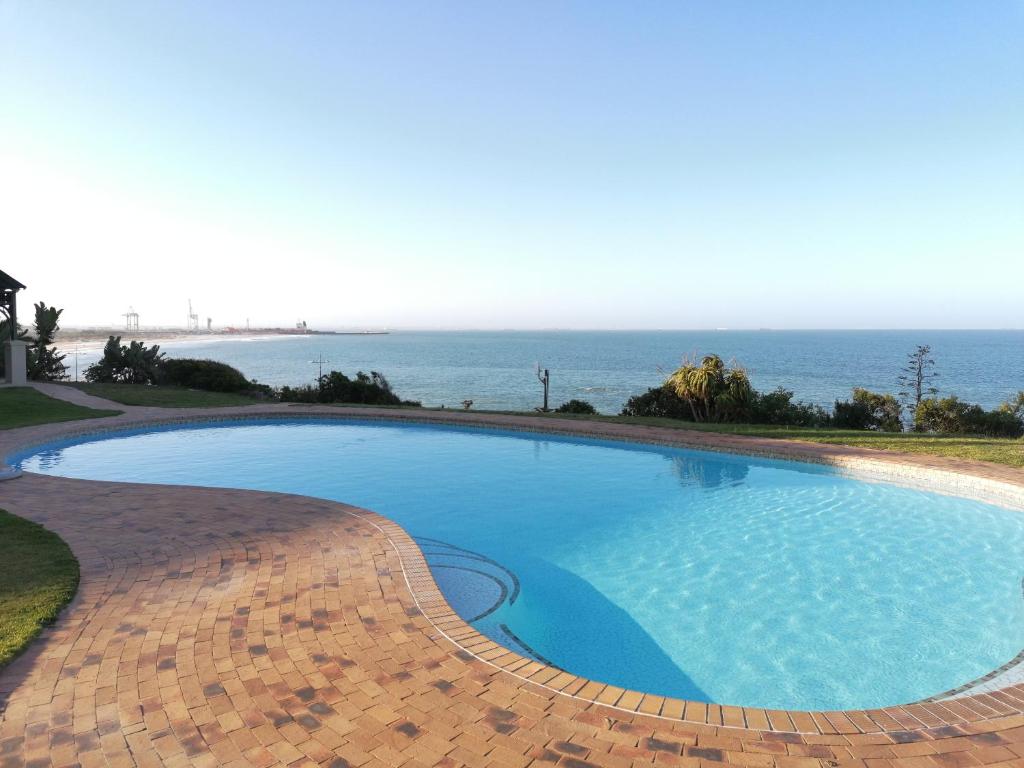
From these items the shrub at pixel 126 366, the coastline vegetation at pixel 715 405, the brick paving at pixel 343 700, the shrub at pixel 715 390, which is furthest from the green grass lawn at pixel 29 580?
the shrub at pixel 126 366

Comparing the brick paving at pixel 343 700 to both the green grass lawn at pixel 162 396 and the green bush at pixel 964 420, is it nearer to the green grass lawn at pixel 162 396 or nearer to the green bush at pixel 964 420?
the green grass lawn at pixel 162 396

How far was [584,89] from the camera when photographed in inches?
699

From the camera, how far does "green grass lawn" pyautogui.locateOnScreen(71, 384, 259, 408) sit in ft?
54.9

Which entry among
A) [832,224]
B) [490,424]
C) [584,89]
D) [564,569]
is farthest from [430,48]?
[832,224]

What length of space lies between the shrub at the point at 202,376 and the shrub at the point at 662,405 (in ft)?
50.4

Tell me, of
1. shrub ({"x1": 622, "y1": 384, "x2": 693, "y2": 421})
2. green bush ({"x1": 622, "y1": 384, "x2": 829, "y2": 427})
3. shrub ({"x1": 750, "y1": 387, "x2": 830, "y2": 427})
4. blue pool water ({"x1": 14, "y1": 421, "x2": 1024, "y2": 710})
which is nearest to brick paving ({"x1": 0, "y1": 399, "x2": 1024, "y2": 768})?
blue pool water ({"x1": 14, "y1": 421, "x2": 1024, "y2": 710})

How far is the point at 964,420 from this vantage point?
55.5 ft

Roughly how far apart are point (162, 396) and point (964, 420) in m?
26.1

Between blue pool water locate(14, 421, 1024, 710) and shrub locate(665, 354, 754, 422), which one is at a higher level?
shrub locate(665, 354, 754, 422)

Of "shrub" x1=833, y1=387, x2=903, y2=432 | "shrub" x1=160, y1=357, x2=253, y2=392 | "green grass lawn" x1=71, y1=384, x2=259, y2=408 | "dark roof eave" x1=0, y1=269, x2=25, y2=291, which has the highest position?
"dark roof eave" x1=0, y1=269, x2=25, y2=291

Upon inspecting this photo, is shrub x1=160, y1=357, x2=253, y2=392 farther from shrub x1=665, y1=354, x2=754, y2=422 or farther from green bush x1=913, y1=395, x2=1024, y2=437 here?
green bush x1=913, y1=395, x2=1024, y2=437

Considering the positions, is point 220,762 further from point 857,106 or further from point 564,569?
point 857,106

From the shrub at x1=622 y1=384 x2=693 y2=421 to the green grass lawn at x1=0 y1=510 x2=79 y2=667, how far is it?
15.0 meters

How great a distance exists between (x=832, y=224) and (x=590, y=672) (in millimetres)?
30539
